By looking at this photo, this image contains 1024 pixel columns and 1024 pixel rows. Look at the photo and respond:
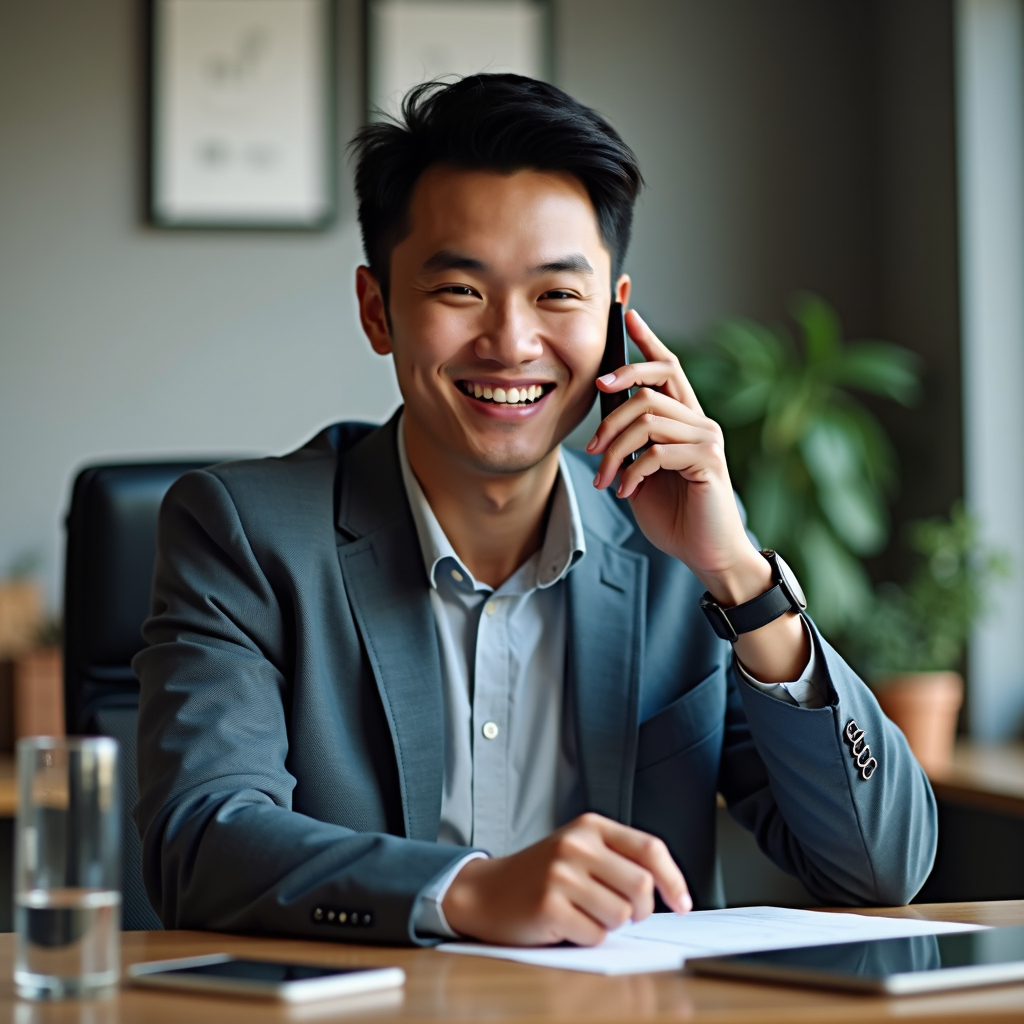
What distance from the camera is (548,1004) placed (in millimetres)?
790

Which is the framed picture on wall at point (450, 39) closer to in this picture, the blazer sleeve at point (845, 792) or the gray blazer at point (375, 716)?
the gray blazer at point (375, 716)

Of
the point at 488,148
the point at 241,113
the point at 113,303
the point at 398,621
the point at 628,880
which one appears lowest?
the point at 628,880

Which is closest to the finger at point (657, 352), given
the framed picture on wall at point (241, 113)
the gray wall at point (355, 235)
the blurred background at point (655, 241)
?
the blurred background at point (655, 241)

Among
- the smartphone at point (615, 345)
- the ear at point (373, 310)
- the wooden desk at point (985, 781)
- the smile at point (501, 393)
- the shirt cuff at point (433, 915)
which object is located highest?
the ear at point (373, 310)

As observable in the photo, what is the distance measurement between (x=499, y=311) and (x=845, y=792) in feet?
2.00

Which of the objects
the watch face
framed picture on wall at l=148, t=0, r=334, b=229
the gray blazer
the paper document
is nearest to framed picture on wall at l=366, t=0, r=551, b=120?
framed picture on wall at l=148, t=0, r=334, b=229

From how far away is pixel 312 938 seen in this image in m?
1.03

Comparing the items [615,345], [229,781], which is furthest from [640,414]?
[229,781]

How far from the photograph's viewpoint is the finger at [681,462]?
140 cm

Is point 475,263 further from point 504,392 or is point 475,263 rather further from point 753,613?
point 753,613

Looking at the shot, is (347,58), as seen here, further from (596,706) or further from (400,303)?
(596,706)

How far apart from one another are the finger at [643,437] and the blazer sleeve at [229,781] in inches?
14.5

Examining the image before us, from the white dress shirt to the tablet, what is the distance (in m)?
0.65

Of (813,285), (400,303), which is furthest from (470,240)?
(813,285)
